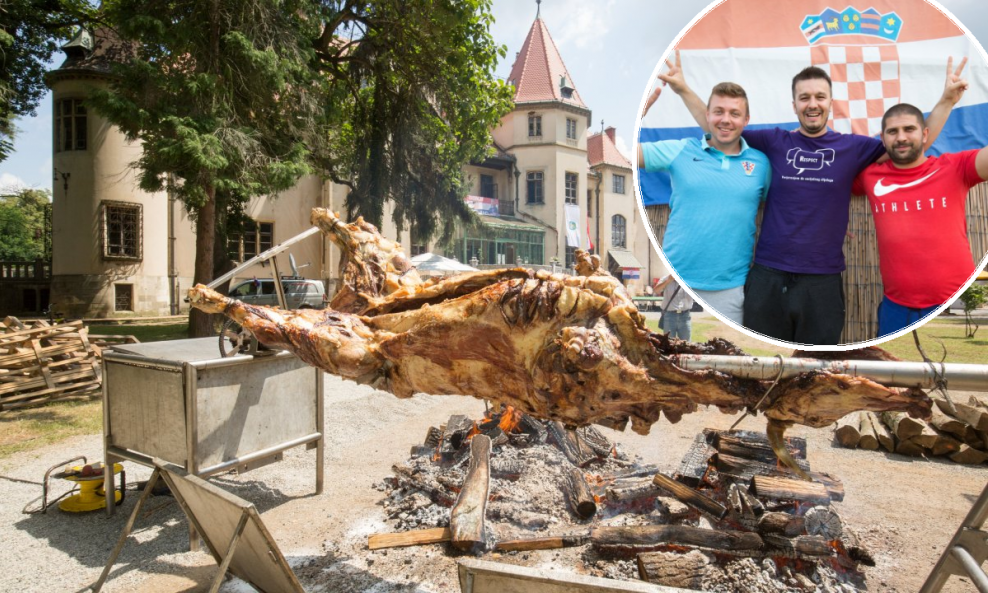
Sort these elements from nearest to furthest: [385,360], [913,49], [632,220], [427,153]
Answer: [913,49] → [385,360] → [427,153] → [632,220]

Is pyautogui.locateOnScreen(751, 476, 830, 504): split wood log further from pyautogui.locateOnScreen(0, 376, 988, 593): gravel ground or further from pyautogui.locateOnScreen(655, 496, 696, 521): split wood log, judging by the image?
pyautogui.locateOnScreen(655, 496, 696, 521): split wood log

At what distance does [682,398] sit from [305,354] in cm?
199

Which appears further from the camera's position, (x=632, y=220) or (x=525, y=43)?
(x=632, y=220)

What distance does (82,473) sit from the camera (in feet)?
16.9

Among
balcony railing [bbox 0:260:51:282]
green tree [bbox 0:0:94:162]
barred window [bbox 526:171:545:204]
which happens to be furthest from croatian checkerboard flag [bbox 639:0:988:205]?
barred window [bbox 526:171:545:204]

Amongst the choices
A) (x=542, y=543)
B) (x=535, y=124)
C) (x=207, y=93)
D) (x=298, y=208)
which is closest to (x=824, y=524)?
(x=542, y=543)

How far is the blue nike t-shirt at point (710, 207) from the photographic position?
1.36 meters

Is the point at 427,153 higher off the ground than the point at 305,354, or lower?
higher

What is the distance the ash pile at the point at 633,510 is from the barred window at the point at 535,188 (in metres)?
31.1

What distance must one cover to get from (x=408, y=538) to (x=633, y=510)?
1.87 m

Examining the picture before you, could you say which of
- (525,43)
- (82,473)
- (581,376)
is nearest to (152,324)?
(82,473)

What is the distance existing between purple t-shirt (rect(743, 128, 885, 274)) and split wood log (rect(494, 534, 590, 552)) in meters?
3.35

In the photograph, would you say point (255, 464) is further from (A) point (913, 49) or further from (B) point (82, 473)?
(A) point (913, 49)

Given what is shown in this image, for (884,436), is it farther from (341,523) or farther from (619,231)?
(619,231)
